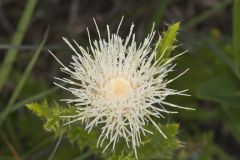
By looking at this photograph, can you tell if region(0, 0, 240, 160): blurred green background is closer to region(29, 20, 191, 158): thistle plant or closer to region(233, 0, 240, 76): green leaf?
region(233, 0, 240, 76): green leaf

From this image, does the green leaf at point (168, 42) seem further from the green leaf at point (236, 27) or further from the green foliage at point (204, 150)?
the green foliage at point (204, 150)

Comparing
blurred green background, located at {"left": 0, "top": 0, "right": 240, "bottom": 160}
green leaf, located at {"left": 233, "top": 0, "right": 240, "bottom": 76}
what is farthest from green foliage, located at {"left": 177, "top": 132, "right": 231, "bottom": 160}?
green leaf, located at {"left": 233, "top": 0, "right": 240, "bottom": 76}

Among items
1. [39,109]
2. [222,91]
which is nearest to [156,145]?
[39,109]

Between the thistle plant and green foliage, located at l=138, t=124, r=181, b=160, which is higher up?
the thistle plant

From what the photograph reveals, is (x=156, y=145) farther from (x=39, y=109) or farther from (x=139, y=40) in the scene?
(x=139, y=40)

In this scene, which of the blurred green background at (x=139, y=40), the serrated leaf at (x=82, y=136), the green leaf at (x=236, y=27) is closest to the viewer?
the serrated leaf at (x=82, y=136)

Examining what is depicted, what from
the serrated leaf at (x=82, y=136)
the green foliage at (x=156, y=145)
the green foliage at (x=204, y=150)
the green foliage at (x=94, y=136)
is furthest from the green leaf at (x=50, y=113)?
the green foliage at (x=204, y=150)

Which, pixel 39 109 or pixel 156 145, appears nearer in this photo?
pixel 39 109

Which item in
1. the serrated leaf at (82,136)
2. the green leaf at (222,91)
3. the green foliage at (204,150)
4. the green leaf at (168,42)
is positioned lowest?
the serrated leaf at (82,136)
